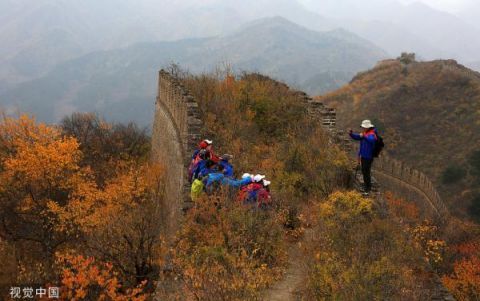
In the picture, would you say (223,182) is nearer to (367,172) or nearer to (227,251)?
(227,251)

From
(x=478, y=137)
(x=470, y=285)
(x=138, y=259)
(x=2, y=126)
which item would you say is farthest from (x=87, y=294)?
(x=478, y=137)

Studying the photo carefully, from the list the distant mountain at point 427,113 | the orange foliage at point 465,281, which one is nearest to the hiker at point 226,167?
the orange foliage at point 465,281

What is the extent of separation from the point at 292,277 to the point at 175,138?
411 inches

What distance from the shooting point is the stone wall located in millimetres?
13275

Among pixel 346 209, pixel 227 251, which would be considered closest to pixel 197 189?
pixel 227 251

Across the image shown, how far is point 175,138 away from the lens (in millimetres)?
17844

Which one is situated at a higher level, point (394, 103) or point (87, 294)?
point (394, 103)

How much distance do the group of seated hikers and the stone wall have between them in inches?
26.9

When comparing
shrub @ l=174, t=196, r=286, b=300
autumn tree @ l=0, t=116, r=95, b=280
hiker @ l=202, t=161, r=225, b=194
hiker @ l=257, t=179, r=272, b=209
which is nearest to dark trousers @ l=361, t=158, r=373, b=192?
hiker @ l=257, t=179, r=272, b=209

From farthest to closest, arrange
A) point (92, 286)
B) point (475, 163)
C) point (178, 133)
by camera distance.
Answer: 1. point (475, 163)
2. point (178, 133)
3. point (92, 286)

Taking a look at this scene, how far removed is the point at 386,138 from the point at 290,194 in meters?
52.0

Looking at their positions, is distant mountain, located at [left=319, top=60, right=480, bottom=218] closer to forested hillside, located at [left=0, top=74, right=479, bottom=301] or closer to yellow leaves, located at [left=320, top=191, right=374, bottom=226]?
forested hillside, located at [left=0, top=74, right=479, bottom=301]

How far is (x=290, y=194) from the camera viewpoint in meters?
11.6

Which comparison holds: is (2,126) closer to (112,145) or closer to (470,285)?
(112,145)
